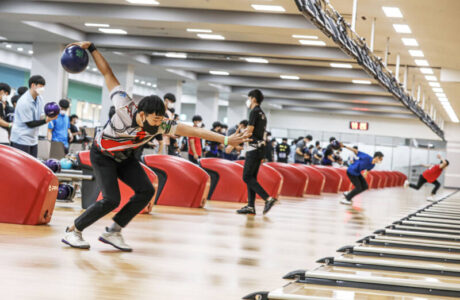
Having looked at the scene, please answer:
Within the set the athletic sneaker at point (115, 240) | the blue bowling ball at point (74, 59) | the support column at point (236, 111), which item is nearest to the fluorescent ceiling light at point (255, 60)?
the support column at point (236, 111)

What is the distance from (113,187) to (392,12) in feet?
34.9

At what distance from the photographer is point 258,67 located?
24828mm

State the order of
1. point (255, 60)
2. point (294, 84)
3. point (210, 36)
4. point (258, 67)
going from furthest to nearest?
point (294, 84) < point (258, 67) < point (255, 60) < point (210, 36)

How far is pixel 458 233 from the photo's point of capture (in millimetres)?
9570

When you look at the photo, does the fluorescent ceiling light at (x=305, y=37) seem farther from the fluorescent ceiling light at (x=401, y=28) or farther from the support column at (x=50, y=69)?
the support column at (x=50, y=69)

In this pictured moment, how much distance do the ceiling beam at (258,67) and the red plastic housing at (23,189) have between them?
18.4m

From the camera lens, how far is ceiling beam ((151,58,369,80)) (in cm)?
2422

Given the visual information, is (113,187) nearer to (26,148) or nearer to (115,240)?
(115,240)

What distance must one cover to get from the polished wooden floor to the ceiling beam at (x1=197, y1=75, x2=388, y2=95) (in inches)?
759

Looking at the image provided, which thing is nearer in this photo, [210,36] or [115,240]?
[115,240]

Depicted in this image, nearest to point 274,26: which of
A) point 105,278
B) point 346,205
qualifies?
point 346,205

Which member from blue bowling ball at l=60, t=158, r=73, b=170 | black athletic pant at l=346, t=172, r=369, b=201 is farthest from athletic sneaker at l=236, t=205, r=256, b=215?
black athletic pant at l=346, t=172, r=369, b=201

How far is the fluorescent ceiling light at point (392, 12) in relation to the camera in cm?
1419

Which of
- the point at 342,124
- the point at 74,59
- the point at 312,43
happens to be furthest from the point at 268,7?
the point at 342,124
